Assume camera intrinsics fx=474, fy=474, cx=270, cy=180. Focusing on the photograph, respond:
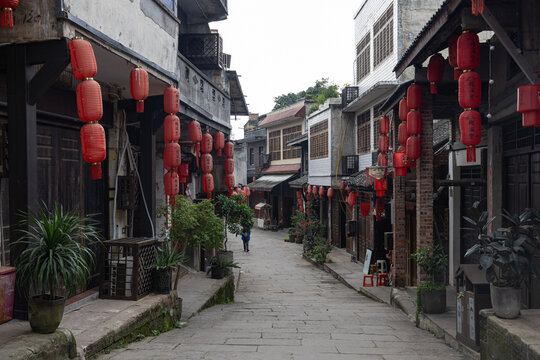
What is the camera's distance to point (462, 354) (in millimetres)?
7082

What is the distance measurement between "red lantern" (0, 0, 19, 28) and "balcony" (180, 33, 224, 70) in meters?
11.6

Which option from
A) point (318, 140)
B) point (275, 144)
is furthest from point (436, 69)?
point (275, 144)

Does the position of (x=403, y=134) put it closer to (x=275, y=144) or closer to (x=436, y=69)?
(x=436, y=69)

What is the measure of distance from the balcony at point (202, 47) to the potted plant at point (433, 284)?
35.3 ft

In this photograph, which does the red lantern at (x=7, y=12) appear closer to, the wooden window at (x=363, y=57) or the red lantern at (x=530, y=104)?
the red lantern at (x=530, y=104)

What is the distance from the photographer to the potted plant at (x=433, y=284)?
9.30 metres

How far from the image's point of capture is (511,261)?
5828mm

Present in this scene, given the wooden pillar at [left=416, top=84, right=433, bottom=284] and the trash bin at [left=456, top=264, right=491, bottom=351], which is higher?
the wooden pillar at [left=416, top=84, right=433, bottom=284]

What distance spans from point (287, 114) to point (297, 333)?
32596 mm

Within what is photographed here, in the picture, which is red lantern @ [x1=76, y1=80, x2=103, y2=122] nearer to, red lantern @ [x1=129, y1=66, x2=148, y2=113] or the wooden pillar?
red lantern @ [x1=129, y1=66, x2=148, y2=113]

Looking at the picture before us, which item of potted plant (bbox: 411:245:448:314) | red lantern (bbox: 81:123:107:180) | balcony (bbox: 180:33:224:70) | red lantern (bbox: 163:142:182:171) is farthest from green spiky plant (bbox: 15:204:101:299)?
balcony (bbox: 180:33:224:70)

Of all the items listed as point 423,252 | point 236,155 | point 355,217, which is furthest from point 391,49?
point 236,155

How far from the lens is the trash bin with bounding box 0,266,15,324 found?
6.01 m

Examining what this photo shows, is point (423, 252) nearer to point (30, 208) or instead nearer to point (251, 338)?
point (251, 338)
